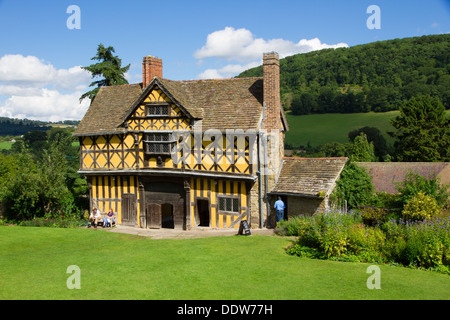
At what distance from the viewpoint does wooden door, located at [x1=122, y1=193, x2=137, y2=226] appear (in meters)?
24.2

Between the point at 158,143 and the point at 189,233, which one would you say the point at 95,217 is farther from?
the point at 189,233

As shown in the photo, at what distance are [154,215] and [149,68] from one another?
9.05 metres

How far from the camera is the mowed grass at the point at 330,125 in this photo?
250 feet

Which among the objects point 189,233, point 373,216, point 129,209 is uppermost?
point 373,216

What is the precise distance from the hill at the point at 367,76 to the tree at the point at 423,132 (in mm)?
32267

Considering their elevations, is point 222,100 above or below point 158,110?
above

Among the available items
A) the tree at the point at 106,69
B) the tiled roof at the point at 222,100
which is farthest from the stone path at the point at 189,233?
the tree at the point at 106,69

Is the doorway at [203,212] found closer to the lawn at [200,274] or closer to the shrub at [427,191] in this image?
the lawn at [200,274]

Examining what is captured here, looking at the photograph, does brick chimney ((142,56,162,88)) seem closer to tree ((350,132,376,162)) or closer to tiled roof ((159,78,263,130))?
tiled roof ((159,78,263,130))

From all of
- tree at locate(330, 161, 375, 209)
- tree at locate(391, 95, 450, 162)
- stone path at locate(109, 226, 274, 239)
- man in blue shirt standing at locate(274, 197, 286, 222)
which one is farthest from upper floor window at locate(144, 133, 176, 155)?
tree at locate(391, 95, 450, 162)

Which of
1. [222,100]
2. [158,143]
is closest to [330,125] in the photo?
[222,100]

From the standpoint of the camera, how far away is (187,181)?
22312 millimetres

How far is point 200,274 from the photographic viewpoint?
1166 cm
